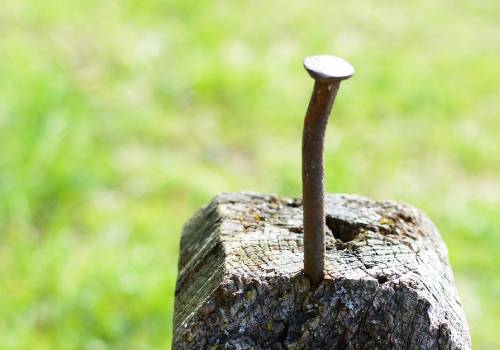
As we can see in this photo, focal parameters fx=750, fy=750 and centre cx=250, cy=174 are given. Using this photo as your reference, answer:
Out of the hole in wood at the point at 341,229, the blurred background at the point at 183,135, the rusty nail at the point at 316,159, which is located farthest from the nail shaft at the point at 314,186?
the blurred background at the point at 183,135

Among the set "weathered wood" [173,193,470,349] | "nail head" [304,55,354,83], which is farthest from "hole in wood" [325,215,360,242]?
"nail head" [304,55,354,83]

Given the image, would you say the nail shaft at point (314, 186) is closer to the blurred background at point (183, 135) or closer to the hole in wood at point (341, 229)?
the hole in wood at point (341, 229)

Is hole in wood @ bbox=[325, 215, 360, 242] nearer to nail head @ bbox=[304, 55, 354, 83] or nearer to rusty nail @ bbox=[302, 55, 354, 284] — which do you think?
rusty nail @ bbox=[302, 55, 354, 284]

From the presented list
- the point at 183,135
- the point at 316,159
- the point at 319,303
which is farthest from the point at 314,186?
the point at 183,135

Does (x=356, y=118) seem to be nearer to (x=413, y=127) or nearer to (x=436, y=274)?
(x=413, y=127)

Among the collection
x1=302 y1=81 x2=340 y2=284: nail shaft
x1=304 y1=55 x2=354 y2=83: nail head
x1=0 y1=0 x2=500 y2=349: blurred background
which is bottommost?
x1=302 y1=81 x2=340 y2=284: nail shaft

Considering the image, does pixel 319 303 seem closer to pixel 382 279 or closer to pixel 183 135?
pixel 382 279

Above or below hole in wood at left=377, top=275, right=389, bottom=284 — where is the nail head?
above
